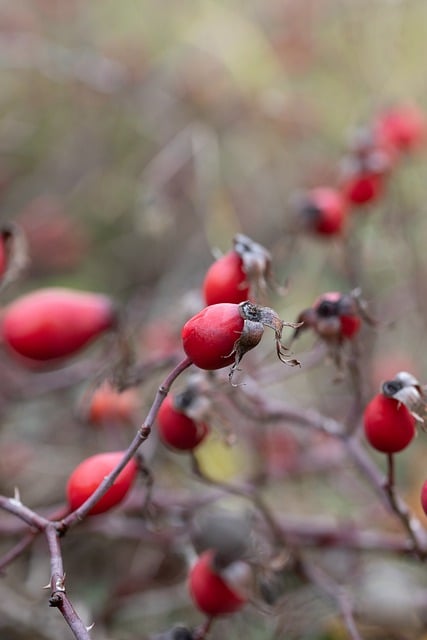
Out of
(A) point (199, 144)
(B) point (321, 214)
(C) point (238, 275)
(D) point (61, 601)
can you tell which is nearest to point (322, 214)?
(B) point (321, 214)

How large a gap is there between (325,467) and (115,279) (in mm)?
1153

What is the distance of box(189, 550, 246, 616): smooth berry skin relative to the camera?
1.09 m

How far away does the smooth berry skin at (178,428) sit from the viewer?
3.46 feet

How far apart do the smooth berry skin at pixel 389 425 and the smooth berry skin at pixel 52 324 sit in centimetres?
53

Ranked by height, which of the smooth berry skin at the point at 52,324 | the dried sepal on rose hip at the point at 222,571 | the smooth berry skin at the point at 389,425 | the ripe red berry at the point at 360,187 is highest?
the ripe red berry at the point at 360,187

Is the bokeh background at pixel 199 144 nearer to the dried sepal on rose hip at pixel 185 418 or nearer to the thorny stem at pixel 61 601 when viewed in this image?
the dried sepal on rose hip at pixel 185 418

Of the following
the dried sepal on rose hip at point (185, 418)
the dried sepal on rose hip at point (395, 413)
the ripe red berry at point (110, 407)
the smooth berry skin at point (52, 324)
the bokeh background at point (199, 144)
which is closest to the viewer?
the dried sepal on rose hip at point (395, 413)

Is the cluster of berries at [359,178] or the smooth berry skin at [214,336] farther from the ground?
the cluster of berries at [359,178]

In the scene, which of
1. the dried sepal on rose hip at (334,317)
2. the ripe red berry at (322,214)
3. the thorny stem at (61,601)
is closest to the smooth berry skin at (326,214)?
the ripe red berry at (322,214)

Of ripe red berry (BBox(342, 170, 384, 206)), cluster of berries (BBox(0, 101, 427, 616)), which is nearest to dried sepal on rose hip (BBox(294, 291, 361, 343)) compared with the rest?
cluster of berries (BBox(0, 101, 427, 616))

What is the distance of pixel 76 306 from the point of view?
49.8 inches

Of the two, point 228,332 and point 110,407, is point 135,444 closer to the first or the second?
point 228,332

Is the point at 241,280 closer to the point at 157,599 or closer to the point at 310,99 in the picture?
the point at 157,599

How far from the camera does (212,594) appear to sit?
1089 millimetres
